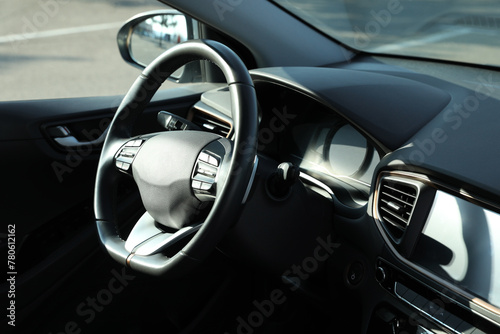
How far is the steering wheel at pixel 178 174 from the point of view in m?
1.12

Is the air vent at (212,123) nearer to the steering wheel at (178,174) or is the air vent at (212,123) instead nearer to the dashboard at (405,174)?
the dashboard at (405,174)

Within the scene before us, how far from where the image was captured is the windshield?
170 cm

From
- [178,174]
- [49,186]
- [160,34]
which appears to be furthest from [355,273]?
[160,34]

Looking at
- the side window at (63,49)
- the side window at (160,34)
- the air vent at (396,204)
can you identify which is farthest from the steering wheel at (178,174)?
the side window at (63,49)

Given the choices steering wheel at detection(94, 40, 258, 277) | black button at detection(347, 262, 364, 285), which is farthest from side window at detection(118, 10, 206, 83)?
black button at detection(347, 262, 364, 285)

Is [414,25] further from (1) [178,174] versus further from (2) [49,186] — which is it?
(2) [49,186]

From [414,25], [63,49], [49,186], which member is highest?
[414,25]

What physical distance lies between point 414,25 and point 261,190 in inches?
39.1

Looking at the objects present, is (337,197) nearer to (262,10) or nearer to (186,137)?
(186,137)

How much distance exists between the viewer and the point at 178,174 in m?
1.26

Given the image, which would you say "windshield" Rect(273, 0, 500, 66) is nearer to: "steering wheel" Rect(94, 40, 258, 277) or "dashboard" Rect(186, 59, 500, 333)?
"dashboard" Rect(186, 59, 500, 333)

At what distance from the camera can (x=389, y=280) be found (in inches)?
54.3

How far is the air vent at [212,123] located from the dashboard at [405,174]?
0.03 metres

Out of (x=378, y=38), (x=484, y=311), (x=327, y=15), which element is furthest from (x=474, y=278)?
(x=327, y=15)
